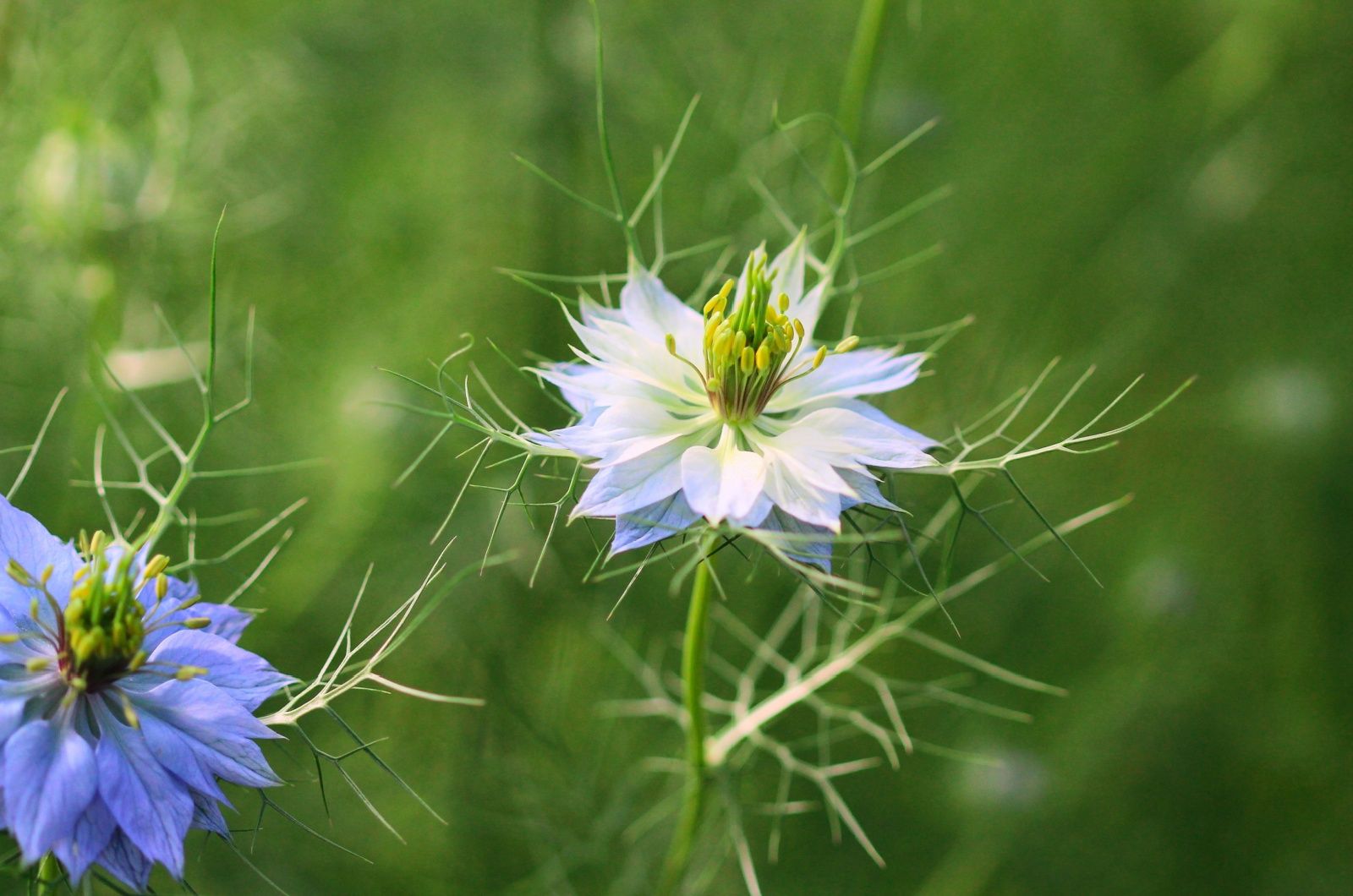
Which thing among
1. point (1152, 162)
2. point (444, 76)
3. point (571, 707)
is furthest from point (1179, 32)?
point (571, 707)

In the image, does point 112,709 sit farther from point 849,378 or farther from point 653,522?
point 849,378

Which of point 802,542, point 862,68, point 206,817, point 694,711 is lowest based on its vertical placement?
→ point 694,711

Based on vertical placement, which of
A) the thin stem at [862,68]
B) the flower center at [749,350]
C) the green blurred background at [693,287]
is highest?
the thin stem at [862,68]

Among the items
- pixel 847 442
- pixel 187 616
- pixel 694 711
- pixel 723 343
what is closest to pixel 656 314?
pixel 723 343

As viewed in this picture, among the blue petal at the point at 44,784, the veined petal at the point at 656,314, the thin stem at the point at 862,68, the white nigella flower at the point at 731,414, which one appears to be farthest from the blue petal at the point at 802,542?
the thin stem at the point at 862,68

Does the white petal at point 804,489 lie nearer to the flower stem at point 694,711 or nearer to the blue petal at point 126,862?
the flower stem at point 694,711

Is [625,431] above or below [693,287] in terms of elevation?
above

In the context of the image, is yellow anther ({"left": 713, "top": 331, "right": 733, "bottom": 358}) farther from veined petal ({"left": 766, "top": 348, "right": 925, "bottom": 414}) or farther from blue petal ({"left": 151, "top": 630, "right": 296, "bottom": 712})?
blue petal ({"left": 151, "top": 630, "right": 296, "bottom": 712})
